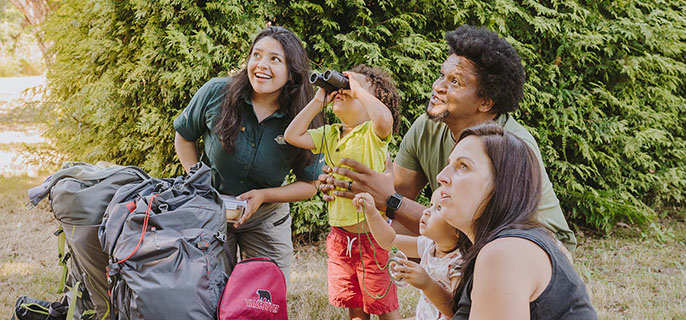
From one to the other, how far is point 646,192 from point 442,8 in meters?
3.17

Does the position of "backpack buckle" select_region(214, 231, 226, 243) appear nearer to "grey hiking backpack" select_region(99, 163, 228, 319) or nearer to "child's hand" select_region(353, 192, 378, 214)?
"grey hiking backpack" select_region(99, 163, 228, 319)

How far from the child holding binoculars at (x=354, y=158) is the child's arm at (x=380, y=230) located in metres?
0.38

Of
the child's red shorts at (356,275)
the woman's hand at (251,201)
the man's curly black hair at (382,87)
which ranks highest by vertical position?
the man's curly black hair at (382,87)

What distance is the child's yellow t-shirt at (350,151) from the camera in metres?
2.97

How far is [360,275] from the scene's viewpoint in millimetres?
3084

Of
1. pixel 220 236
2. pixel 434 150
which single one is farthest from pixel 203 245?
pixel 434 150

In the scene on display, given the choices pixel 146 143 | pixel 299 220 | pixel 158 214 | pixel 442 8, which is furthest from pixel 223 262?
pixel 442 8

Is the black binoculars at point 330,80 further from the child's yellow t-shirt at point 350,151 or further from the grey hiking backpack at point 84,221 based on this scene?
the grey hiking backpack at point 84,221

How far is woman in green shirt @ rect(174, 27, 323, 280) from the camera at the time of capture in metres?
3.06

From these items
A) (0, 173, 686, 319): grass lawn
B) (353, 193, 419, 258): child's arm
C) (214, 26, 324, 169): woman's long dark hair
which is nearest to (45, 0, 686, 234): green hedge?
(0, 173, 686, 319): grass lawn

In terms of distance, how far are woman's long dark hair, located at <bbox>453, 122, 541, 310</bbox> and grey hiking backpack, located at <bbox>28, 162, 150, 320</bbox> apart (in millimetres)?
1728

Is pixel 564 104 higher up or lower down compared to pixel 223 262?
lower down

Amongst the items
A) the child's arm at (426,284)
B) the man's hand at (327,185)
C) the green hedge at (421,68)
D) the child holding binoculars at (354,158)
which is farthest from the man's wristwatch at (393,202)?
the green hedge at (421,68)

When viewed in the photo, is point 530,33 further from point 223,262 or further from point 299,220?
point 223,262
